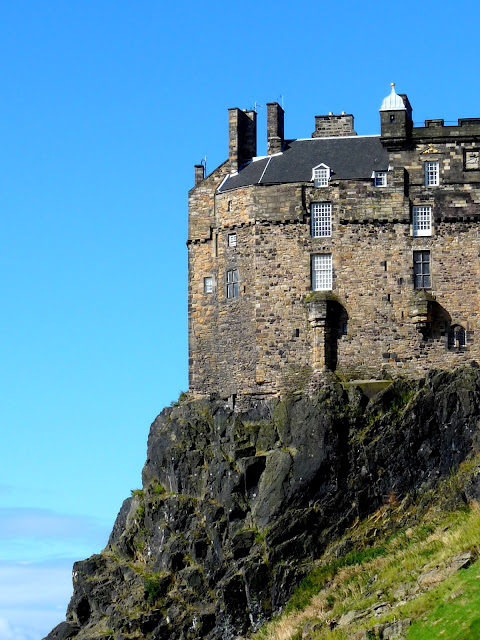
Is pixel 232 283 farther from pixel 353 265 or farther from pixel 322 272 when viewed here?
pixel 353 265

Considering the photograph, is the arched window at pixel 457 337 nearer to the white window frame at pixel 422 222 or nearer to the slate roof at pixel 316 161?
the white window frame at pixel 422 222

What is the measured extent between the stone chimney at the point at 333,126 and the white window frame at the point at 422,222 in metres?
7.01

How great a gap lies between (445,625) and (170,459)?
947 inches

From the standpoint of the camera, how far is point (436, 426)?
6819 cm

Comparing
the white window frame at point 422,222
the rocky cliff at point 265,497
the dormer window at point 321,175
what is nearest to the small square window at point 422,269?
the white window frame at point 422,222

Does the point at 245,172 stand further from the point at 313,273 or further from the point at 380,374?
the point at 380,374

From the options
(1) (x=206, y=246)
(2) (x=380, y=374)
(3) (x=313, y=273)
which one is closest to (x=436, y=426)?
(2) (x=380, y=374)

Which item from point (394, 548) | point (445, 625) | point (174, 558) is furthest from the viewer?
point (174, 558)

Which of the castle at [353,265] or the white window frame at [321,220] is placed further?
the white window frame at [321,220]

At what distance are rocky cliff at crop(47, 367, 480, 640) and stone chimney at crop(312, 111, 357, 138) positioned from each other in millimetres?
13815

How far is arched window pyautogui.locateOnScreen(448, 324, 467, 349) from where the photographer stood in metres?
70.6

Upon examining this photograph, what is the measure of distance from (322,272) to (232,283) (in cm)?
443

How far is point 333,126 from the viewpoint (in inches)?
3039

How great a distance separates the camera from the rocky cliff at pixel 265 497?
6638 centimetres
